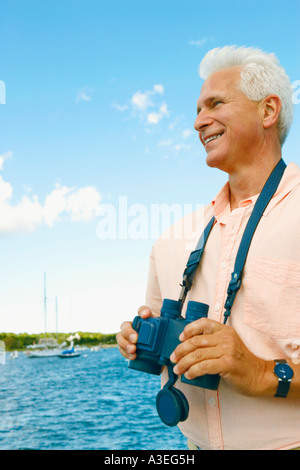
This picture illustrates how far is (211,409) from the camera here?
151cm

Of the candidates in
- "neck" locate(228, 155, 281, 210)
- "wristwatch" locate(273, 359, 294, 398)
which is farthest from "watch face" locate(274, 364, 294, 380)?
"neck" locate(228, 155, 281, 210)

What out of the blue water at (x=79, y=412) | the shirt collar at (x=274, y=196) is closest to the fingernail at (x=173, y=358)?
the shirt collar at (x=274, y=196)

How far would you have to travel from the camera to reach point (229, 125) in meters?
1.70

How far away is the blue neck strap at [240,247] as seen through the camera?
144 centimetres

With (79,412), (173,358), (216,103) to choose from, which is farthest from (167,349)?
(79,412)

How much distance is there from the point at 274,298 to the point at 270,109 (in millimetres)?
786

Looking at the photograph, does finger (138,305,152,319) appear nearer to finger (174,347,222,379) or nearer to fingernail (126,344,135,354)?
fingernail (126,344,135,354)

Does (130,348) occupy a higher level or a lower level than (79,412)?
higher

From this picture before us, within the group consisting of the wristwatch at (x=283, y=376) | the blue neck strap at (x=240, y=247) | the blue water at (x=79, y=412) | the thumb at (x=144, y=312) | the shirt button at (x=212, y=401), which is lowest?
the blue water at (x=79, y=412)

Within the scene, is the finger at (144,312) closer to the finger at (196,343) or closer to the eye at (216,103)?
the finger at (196,343)

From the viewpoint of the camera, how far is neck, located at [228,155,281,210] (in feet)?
5.65

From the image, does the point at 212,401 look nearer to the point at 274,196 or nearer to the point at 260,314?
the point at 260,314

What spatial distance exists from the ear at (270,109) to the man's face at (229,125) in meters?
0.03
